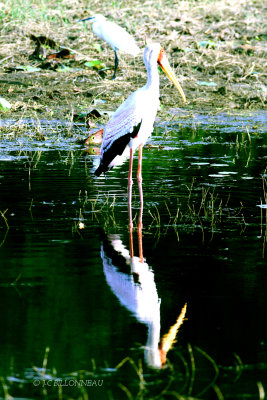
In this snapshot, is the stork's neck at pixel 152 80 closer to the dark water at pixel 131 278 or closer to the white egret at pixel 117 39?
the dark water at pixel 131 278

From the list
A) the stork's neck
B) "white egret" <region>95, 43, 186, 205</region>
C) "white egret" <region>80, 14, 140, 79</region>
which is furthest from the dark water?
"white egret" <region>80, 14, 140, 79</region>

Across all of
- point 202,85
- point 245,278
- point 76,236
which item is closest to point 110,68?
point 202,85

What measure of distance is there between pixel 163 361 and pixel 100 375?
12.9 inches

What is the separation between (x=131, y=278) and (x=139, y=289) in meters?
0.24

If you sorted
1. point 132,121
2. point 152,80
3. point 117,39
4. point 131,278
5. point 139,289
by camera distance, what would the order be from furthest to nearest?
point 117,39 < point 152,80 < point 132,121 < point 131,278 < point 139,289

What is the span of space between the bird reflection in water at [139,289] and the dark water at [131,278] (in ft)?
0.04

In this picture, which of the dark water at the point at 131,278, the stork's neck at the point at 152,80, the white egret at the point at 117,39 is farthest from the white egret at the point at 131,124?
the white egret at the point at 117,39

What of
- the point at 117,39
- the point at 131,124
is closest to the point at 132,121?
the point at 131,124

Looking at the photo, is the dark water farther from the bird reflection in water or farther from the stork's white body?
the stork's white body

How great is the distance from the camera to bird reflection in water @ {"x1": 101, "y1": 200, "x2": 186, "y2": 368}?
4.03m

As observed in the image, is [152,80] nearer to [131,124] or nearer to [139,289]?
[131,124]

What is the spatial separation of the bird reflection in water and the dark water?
11mm

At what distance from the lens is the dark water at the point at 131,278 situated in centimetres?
374

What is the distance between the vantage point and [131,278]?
5137 mm
